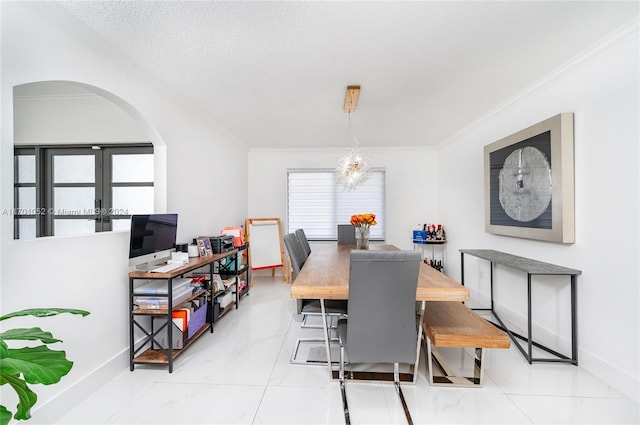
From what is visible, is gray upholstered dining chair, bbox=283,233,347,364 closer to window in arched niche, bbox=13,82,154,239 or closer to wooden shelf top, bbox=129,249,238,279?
wooden shelf top, bbox=129,249,238,279

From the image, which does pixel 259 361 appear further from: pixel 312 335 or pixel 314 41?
pixel 314 41

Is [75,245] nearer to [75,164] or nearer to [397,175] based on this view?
[75,164]

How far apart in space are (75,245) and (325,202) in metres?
3.98

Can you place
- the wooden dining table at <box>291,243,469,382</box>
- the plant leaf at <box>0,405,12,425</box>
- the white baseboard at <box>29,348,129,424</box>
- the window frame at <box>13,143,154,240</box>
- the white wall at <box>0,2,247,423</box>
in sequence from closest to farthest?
the plant leaf at <box>0,405,12,425</box> < the white wall at <box>0,2,247,423</box> < the white baseboard at <box>29,348,129,424</box> < the wooden dining table at <box>291,243,469,382</box> < the window frame at <box>13,143,154,240</box>

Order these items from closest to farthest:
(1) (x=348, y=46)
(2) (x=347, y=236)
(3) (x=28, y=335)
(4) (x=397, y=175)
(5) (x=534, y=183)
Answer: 1. (3) (x=28, y=335)
2. (1) (x=348, y=46)
3. (5) (x=534, y=183)
4. (2) (x=347, y=236)
5. (4) (x=397, y=175)

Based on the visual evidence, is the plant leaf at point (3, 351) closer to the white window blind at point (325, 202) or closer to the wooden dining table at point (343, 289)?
the wooden dining table at point (343, 289)

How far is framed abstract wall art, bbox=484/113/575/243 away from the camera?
2.25 meters

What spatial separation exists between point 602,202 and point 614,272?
1.70 ft

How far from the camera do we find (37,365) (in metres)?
0.85

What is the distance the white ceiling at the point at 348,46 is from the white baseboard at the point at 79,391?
240 cm

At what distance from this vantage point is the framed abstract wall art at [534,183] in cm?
225

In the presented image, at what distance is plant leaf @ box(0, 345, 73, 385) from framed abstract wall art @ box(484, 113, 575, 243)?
10.5 feet

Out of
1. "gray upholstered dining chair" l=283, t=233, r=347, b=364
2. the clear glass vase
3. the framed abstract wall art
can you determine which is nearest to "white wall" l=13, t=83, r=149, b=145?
"gray upholstered dining chair" l=283, t=233, r=347, b=364

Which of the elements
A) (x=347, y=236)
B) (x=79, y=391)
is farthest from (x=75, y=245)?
(x=347, y=236)
